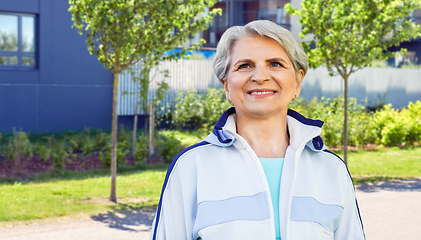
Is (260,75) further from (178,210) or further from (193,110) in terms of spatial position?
(193,110)

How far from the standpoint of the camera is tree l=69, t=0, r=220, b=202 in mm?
7137

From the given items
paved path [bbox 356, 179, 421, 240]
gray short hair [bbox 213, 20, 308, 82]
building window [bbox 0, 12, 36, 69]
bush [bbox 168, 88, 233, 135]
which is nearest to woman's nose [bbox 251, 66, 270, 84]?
gray short hair [bbox 213, 20, 308, 82]

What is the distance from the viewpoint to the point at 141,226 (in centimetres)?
619

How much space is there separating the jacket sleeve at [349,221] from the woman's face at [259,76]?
445mm

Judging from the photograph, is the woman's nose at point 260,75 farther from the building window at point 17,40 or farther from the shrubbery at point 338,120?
the building window at point 17,40

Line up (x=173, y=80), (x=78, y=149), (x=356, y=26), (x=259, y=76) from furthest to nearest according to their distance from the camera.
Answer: (x=173, y=80) < (x=78, y=149) < (x=356, y=26) < (x=259, y=76)

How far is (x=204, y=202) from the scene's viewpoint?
1.80 m

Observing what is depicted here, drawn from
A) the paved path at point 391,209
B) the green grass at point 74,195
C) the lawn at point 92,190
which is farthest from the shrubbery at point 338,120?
the paved path at point 391,209

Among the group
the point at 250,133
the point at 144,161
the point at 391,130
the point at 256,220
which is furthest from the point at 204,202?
the point at 391,130

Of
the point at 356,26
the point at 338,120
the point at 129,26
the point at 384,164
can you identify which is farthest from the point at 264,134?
the point at 338,120

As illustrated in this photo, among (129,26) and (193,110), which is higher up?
(129,26)

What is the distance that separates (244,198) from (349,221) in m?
0.48

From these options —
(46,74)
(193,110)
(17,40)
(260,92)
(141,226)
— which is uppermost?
(17,40)

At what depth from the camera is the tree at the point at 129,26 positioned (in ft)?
23.4
